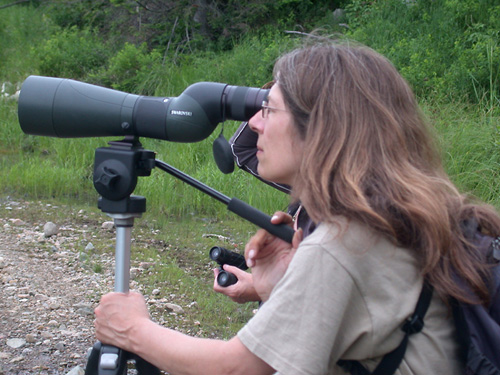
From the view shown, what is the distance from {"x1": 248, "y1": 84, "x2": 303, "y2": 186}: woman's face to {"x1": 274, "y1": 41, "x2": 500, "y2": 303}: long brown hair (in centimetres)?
2

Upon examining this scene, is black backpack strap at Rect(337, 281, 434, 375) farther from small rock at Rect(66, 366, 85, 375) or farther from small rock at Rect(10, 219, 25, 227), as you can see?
small rock at Rect(10, 219, 25, 227)

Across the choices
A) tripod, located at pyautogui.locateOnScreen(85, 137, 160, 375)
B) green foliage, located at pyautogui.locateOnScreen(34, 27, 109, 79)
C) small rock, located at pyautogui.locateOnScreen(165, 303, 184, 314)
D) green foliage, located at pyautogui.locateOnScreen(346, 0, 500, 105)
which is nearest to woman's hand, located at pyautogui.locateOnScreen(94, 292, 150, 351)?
tripod, located at pyautogui.locateOnScreen(85, 137, 160, 375)

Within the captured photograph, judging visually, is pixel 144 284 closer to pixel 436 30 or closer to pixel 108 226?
pixel 108 226

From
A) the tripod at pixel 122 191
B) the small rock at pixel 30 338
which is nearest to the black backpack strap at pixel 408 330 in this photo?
the tripod at pixel 122 191

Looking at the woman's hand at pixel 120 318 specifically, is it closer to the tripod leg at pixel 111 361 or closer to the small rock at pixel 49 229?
the tripod leg at pixel 111 361

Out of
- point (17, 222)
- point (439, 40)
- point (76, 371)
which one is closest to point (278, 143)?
point (76, 371)

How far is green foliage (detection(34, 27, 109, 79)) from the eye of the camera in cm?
810

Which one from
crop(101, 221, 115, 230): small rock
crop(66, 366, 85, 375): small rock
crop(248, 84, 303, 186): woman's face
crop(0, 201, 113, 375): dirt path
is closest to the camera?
crop(248, 84, 303, 186): woman's face

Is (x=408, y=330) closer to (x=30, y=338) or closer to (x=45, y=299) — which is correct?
(x=30, y=338)

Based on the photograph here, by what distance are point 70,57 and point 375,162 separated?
7547mm

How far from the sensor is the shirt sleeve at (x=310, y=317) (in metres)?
1.18

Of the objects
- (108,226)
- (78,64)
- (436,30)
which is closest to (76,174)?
(108,226)

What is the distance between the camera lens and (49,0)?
407 inches

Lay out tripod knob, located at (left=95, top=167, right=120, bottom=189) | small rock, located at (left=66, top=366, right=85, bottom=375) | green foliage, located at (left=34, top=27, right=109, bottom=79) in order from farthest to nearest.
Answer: green foliage, located at (left=34, top=27, right=109, bottom=79), small rock, located at (left=66, top=366, right=85, bottom=375), tripod knob, located at (left=95, top=167, right=120, bottom=189)
